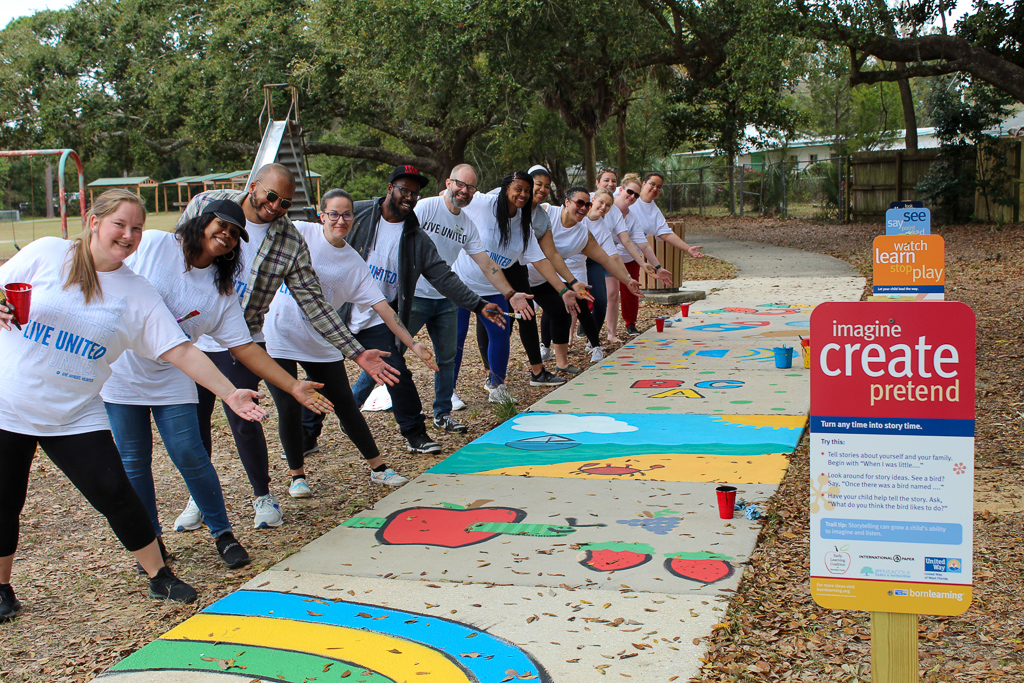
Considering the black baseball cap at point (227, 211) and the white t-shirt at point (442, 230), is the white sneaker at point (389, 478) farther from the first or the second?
the black baseball cap at point (227, 211)

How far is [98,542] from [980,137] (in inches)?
872

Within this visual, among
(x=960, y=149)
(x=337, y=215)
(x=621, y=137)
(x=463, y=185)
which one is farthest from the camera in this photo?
(x=621, y=137)

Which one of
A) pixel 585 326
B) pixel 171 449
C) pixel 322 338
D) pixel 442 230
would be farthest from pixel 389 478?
pixel 585 326

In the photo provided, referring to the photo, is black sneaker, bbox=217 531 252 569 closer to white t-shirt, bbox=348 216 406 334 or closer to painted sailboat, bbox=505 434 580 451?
white t-shirt, bbox=348 216 406 334

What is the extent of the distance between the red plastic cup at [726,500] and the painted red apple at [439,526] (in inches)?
38.0

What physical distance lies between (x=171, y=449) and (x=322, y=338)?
1124 millimetres

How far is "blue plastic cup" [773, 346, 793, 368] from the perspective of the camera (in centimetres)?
798

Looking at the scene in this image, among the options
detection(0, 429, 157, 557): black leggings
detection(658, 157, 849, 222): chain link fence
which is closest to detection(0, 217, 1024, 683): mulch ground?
detection(0, 429, 157, 557): black leggings

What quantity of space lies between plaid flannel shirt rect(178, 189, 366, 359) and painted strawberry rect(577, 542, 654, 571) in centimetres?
148

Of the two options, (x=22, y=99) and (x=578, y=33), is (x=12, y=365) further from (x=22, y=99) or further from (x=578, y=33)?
(x=22, y=99)

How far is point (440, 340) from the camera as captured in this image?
627 centimetres

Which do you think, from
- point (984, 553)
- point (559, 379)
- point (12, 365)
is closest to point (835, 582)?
point (984, 553)

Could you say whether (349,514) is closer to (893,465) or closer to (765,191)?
(893,465)

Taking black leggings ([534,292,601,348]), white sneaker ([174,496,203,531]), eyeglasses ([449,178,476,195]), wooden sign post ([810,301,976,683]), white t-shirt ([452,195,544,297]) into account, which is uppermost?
eyeglasses ([449,178,476,195])
